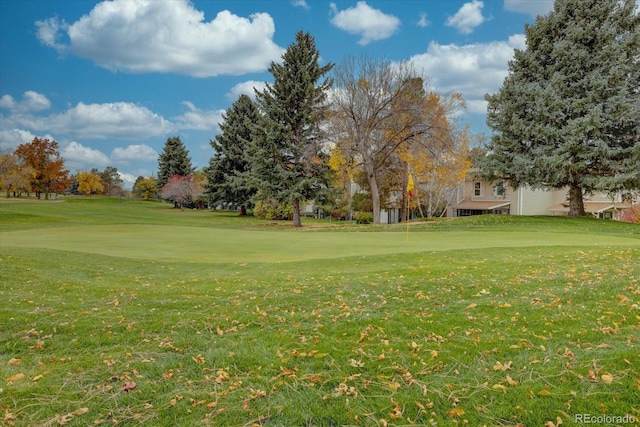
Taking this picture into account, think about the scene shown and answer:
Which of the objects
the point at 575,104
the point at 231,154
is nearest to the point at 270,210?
the point at 231,154

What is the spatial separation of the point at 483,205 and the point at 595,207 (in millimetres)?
9621

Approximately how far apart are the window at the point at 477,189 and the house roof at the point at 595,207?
22.7 ft

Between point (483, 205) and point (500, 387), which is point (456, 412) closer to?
point (500, 387)

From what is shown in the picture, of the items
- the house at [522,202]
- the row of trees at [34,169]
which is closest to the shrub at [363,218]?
the house at [522,202]

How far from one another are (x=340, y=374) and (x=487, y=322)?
2103 millimetres


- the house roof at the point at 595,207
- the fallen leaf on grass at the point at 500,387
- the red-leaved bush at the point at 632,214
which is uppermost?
the house roof at the point at 595,207

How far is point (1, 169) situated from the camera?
4875 cm

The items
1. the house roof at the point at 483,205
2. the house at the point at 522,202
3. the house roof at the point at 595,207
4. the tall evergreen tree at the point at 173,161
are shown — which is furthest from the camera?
the tall evergreen tree at the point at 173,161

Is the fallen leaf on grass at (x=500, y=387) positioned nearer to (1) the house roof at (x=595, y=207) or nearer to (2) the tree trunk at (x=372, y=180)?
(2) the tree trunk at (x=372, y=180)

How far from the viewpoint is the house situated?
38.7 m

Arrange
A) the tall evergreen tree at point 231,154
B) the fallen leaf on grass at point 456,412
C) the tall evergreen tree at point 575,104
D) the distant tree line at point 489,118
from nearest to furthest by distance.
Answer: the fallen leaf on grass at point 456,412, the tall evergreen tree at point 575,104, the distant tree line at point 489,118, the tall evergreen tree at point 231,154

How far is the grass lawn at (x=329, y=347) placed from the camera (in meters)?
3.16

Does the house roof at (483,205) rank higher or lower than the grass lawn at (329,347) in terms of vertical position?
higher

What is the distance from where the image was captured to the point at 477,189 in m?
46.6
